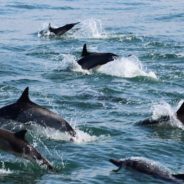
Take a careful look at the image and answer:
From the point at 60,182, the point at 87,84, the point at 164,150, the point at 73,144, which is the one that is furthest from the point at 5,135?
the point at 87,84

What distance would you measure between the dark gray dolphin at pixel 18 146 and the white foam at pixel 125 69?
10.6 metres

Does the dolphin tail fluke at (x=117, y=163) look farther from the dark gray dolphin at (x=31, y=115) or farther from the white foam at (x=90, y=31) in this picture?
the white foam at (x=90, y=31)

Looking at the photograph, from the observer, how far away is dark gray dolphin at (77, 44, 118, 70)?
24.5 meters

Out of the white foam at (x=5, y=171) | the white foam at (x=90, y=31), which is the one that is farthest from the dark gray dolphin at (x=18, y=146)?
the white foam at (x=90, y=31)

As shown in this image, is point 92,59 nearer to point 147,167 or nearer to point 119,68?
point 119,68

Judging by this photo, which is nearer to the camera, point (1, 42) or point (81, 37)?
Answer: point (1, 42)

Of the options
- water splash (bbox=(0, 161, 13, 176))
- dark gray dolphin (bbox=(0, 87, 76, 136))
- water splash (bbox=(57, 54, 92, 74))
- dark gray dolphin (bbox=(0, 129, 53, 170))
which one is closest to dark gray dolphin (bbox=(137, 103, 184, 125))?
dark gray dolphin (bbox=(0, 87, 76, 136))

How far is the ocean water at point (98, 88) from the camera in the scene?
13836mm

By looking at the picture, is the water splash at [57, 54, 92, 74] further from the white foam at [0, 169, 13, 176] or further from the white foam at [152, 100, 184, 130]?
the white foam at [0, 169, 13, 176]

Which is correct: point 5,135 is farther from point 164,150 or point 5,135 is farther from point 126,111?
point 126,111

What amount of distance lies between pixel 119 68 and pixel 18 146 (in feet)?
38.2

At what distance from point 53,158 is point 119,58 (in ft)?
37.7

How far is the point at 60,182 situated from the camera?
12.7 meters

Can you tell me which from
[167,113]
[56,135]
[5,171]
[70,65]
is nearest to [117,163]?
[5,171]
